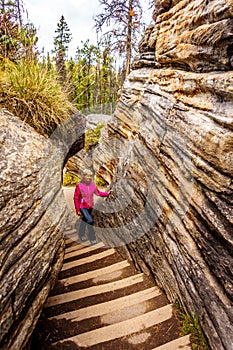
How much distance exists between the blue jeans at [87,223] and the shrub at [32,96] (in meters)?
2.42

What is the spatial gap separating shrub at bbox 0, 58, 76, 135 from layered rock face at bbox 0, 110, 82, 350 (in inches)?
10.3

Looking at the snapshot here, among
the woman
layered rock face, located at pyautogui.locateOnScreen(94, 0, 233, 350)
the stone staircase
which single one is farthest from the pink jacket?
the stone staircase

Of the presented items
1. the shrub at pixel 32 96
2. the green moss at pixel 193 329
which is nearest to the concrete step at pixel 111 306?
the green moss at pixel 193 329

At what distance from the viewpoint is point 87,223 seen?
18.4ft

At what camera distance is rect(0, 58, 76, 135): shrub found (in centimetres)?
325

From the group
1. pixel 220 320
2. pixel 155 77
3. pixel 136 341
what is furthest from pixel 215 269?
pixel 155 77

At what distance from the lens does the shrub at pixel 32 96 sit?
3254 mm

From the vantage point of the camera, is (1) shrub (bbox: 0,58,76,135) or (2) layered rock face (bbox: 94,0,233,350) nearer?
(2) layered rock face (bbox: 94,0,233,350)

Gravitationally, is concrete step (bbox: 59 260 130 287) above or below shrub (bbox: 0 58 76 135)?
below

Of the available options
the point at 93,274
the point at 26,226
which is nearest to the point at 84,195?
the point at 93,274

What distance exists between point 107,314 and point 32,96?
→ 3122 millimetres

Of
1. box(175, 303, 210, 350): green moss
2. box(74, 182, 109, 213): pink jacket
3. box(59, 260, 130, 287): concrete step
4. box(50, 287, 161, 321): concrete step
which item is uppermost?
box(74, 182, 109, 213): pink jacket

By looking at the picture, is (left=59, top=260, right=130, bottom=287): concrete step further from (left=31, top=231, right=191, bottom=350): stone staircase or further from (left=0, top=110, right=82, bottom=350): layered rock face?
(left=0, top=110, right=82, bottom=350): layered rock face

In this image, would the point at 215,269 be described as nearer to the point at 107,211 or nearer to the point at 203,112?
the point at 203,112
